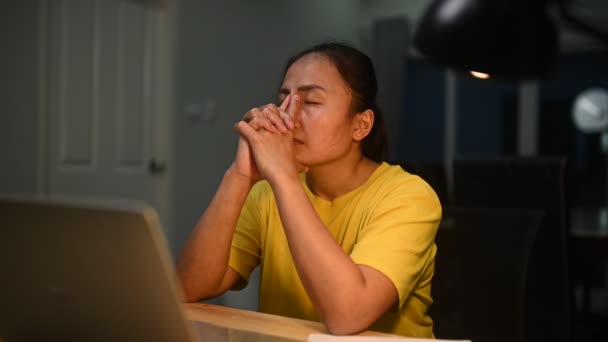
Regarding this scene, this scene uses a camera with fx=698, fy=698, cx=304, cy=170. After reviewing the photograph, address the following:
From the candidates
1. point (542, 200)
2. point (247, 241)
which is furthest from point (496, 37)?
point (247, 241)

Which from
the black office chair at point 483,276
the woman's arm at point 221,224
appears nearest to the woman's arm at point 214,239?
the woman's arm at point 221,224

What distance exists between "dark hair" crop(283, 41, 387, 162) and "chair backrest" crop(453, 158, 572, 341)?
1.69ft

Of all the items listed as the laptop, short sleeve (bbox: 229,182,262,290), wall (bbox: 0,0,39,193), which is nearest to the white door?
wall (bbox: 0,0,39,193)

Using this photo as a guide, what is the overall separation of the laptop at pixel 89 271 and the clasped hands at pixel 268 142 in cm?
44

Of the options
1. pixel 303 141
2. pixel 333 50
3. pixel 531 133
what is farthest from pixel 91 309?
pixel 531 133

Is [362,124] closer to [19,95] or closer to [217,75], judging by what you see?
[19,95]

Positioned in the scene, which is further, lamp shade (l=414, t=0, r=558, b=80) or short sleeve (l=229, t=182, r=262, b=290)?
lamp shade (l=414, t=0, r=558, b=80)

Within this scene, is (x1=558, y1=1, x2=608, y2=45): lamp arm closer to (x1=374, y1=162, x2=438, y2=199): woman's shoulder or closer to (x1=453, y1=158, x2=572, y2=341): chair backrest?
(x1=453, y1=158, x2=572, y2=341): chair backrest

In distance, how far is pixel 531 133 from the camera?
19.7 feet

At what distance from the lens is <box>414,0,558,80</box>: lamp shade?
7.18 feet

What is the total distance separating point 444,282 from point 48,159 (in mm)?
2594

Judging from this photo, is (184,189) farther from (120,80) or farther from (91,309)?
(91,309)

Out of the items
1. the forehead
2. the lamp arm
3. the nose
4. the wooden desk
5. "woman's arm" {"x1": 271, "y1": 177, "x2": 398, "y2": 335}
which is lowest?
the wooden desk

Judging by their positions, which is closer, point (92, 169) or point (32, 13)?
point (32, 13)
